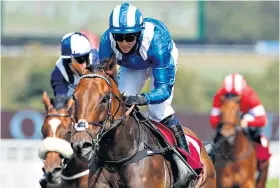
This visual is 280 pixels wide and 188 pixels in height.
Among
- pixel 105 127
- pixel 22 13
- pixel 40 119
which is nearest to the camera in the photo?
pixel 105 127

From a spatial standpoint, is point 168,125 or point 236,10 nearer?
point 168,125

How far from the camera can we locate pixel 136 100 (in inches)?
251

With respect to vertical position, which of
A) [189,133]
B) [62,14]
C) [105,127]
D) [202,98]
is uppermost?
[105,127]

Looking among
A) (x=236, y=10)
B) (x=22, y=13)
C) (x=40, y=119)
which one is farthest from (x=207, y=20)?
(x=40, y=119)

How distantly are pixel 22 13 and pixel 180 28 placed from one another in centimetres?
862

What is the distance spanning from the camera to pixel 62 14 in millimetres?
50844

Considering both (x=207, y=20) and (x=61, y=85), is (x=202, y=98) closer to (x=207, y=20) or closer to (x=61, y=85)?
(x=207, y=20)

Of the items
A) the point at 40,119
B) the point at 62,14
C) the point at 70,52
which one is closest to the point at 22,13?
the point at 62,14

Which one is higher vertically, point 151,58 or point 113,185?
point 151,58

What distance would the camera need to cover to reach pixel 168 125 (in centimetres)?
717

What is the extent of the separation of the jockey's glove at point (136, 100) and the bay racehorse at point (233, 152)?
4.86 m

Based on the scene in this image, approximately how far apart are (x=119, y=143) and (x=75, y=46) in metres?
2.67

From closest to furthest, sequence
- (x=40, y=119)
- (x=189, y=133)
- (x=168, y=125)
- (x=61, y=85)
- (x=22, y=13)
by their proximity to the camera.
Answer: (x=168, y=125) < (x=189, y=133) < (x=61, y=85) < (x=40, y=119) < (x=22, y=13)

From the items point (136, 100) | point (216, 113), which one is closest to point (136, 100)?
point (136, 100)
